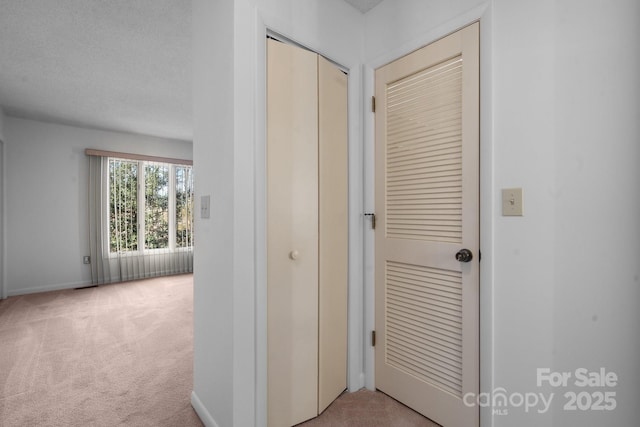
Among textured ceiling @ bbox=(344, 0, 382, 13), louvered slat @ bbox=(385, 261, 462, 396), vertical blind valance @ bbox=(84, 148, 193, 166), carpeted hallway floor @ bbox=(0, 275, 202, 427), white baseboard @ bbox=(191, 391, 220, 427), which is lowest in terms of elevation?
carpeted hallway floor @ bbox=(0, 275, 202, 427)

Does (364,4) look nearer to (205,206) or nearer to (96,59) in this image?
(205,206)

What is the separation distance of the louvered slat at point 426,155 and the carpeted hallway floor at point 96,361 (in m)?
1.66

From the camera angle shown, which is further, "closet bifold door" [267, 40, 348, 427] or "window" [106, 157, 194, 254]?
"window" [106, 157, 194, 254]

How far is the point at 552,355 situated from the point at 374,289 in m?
0.94

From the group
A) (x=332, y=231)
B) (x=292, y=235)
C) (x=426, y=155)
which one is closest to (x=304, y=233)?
(x=292, y=235)

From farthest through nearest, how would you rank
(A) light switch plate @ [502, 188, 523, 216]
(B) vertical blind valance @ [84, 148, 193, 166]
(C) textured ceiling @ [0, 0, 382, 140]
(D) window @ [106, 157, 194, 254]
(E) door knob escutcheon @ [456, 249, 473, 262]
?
1. (D) window @ [106, 157, 194, 254]
2. (B) vertical blind valance @ [84, 148, 193, 166]
3. (C) textured ceiling @ [0, 0, 382, 140]
4. (E) door knob escutcheon @ [456, 249, 473, 262]
5. (A) light switch plate @ [502, 188, 523, 216]

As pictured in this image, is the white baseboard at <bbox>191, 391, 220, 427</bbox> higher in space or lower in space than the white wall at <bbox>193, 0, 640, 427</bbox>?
lower

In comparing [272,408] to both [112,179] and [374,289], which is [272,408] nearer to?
[374,289]

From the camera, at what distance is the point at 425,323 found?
1683 mm

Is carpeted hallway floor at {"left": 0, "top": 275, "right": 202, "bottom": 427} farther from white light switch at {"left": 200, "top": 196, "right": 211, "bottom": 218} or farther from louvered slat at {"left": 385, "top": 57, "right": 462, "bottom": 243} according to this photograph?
louvered slat at {"left": 385, "top": 57, "right": 462, "bottom": 243}

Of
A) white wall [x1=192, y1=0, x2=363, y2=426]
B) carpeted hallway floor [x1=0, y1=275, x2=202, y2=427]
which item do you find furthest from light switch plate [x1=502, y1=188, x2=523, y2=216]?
carpeted hallway floor [x1=0, y1=275, x2=202, y2=427]

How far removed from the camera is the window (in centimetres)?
497

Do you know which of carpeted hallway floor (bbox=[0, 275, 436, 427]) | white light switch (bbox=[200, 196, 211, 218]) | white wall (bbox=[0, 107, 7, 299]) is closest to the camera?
white light switch (bbox=[200, 196, 211, 218])

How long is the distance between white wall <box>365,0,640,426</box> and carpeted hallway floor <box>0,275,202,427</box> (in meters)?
1.75
